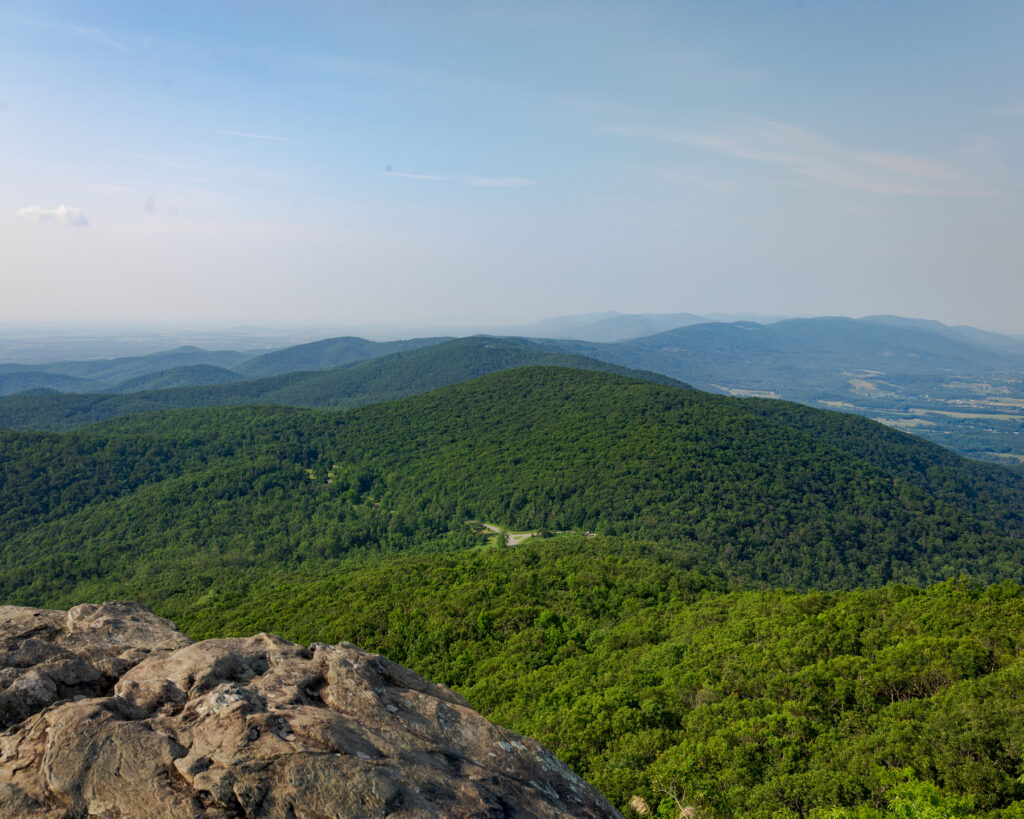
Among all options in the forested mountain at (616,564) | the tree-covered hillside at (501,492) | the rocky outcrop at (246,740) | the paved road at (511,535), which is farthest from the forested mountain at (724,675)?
the paved road at (511,535)

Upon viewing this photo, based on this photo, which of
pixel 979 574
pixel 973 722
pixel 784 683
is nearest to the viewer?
pixel 973 722

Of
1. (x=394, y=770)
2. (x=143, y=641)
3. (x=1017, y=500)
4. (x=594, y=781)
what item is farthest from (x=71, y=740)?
(x=1017, y=500)

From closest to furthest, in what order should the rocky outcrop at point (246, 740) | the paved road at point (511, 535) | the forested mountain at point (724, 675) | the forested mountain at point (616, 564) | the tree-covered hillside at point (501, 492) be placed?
the rocky outcrop at point (246, 740), the forested mountain at point (724, 675), the forested mountain at point (616, 564), the tree-covered hillside at point (501, 492), the paved road at point (511, 535)

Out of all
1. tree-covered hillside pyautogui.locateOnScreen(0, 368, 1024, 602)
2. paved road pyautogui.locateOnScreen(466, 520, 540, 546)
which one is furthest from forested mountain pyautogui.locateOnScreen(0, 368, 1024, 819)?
paved road pyautogui.locateOnScreen(466, 520, 540, 546)

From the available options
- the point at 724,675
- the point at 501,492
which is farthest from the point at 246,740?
the point at 501,492

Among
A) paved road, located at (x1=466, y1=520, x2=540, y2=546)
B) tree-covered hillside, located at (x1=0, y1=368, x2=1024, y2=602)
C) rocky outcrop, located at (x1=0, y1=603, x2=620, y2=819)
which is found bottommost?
paved road, located at (x1=466, y1=520, x2=540, y2=546)

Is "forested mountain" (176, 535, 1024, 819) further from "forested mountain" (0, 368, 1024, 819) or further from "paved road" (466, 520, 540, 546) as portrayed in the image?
"paved road" (466, 520, 540, 546)

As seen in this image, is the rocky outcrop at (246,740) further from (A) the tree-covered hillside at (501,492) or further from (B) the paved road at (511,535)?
(B) the paved road at (511,535)

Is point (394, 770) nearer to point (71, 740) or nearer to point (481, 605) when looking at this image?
point (71, 740)

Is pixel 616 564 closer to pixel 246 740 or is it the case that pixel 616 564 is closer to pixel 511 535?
pixel 511 535
